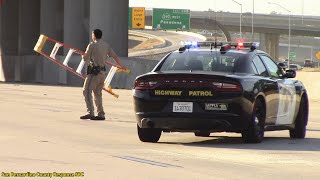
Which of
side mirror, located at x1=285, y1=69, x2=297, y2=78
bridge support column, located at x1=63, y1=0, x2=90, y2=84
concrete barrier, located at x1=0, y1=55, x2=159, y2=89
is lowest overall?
concrete barrier, located at x1=0, y1=55, x2=159, y2=89

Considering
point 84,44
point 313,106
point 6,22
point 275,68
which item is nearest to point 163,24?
point 6,22

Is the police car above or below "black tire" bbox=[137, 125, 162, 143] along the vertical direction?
above

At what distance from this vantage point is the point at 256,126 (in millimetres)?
14391

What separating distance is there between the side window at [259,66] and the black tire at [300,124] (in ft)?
4.69

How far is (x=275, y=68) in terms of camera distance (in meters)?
16.2

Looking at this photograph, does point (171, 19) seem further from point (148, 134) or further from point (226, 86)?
point (226, 86)

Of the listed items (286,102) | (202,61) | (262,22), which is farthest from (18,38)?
(262,22)

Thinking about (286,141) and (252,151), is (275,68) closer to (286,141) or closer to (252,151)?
(286,141)

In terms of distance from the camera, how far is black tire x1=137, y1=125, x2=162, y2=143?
14.5m

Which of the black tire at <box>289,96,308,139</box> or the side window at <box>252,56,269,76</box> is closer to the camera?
the side window at <box>252,56,269,76</box>

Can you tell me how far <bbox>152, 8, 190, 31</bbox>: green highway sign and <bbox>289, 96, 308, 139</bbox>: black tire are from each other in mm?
105976

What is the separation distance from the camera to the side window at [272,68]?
15812mm

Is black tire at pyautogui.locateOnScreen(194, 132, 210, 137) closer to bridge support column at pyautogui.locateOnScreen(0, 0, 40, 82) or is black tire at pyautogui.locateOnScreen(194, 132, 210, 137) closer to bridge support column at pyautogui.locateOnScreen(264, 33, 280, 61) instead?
bridge support column at pyautogui.locateOnScreen(0, 0, 40, 82)

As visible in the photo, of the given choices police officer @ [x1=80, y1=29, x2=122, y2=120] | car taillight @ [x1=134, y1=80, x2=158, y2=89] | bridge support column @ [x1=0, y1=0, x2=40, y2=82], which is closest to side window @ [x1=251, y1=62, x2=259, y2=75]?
car taillight @ [x1=134, y1=80, x2=158, y2=89]
